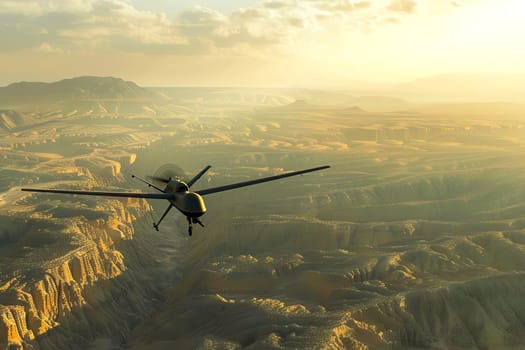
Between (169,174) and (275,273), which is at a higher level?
(169,174)

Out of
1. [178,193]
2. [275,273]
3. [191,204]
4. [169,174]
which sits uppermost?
[169,174]

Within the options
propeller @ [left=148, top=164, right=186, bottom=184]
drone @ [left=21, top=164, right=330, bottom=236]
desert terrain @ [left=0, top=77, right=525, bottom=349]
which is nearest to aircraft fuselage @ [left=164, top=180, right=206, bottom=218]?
drone @ [left=21, top=164, right=330, bottom=236]

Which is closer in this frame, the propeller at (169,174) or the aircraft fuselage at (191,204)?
the aircraft fuselage at (191,204)

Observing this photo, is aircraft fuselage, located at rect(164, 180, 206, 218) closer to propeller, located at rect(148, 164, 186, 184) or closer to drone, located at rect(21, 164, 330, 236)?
drone, located at rect(21, 164, 330, 236)

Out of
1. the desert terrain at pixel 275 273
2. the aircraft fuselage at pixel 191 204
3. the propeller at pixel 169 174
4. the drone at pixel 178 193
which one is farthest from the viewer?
the desert terrain at pixel 275 273

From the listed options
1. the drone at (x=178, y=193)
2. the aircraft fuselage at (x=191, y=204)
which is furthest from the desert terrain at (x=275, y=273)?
the aircraft fuselage at (x=191, y=204)

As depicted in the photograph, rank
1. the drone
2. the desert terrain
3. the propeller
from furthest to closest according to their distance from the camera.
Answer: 1. the desert terrain
2. the propeller
3. the drone

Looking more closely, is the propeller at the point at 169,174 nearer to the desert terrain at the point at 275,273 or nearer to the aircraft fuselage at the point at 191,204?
the aircraft fuselage at the point at 191,204

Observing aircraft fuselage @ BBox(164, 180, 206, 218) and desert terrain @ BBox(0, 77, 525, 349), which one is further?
desert terrain @ BBox(0, 77, 525, 349)

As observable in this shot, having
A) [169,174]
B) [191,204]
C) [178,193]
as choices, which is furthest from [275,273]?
[191,204]

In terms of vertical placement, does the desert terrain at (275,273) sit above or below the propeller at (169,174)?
below

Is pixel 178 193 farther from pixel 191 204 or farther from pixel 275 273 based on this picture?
pixel 275 273

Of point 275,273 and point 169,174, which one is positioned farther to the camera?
point 275,273

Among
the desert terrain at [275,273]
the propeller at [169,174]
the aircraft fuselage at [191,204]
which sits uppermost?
the propeller at [169,174]
